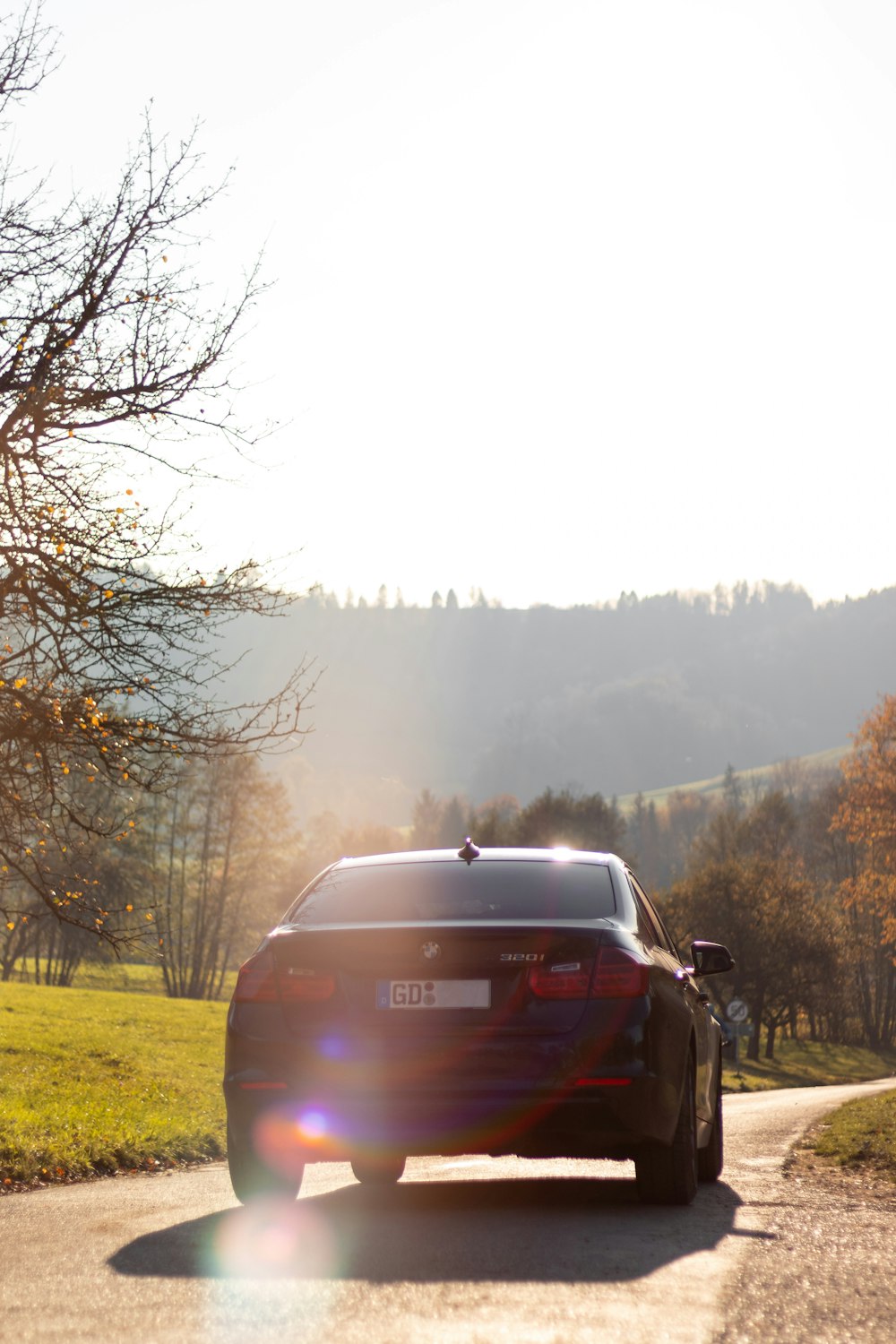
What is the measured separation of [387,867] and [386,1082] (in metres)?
1.37

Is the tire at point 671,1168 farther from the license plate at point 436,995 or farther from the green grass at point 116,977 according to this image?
the green grass at point 116,977

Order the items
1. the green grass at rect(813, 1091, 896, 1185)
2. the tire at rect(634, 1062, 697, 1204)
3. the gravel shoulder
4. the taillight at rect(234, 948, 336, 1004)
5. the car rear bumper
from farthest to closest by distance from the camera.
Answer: the green grass at rect(813, 1091, 896, 1185)
the tire at rect(634, 1062, 697, 1204)
the taillight at rect(234, 948, 336, 1004)
the car rear bumper
the gravel shoulder

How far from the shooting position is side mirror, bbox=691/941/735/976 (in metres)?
9.33

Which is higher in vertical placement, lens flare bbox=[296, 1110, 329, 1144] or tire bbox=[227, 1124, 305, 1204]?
lens flare bbox=[296, 1110, 329, 1144]

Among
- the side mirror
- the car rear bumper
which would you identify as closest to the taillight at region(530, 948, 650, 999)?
the car rear bumper

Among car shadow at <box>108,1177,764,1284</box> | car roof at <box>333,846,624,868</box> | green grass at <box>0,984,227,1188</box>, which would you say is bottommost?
green grass at <box>0,984,227,1188</box>

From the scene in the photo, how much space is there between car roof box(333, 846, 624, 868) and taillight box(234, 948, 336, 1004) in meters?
1.01

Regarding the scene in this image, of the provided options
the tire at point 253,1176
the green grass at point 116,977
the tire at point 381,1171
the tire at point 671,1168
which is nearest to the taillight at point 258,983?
the tire at point 253,1176

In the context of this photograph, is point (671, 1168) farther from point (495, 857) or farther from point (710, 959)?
point (710, 959)

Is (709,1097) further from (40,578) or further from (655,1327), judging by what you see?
(40,578)

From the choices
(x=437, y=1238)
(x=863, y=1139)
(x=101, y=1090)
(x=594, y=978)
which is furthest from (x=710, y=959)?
(x=101, y=1090)

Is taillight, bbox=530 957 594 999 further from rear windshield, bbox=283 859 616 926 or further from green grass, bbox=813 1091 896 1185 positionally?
green grass, bbox=813 1091 896 1185

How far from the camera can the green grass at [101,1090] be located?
1125cm

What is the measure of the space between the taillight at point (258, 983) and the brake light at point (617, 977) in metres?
1.42
